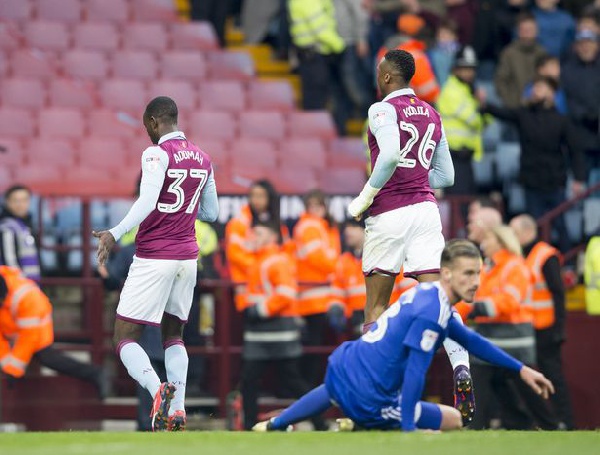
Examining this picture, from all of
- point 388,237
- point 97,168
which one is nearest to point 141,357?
point 388,237

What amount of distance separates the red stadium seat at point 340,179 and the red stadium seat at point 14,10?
424cm

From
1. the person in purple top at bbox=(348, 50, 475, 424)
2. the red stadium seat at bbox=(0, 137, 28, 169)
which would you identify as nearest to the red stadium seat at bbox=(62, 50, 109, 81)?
the red stadium seat at bbox=(0, 137, 28, 169)

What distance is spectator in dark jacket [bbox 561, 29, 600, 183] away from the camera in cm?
1777

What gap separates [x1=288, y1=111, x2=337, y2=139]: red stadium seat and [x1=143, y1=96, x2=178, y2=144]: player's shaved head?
805 centimetres

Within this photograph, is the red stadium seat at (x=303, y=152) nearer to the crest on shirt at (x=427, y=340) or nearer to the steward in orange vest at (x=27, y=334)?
the steward in orange vest at (x=27, y=334)

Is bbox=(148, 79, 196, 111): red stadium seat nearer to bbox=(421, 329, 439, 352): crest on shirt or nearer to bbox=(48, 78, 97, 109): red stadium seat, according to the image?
bbox=(48, 78, 97, 109): red stadium seat

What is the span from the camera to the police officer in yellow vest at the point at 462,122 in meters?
16.8

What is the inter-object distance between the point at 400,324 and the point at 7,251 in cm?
606

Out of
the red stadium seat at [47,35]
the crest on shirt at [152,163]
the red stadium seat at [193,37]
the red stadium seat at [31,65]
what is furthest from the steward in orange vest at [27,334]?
the red stadium seat at [193,37]

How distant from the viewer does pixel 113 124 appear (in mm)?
18062

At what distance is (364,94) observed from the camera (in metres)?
19.0

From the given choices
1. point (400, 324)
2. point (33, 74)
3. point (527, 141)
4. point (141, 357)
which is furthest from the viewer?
point (33, 74)

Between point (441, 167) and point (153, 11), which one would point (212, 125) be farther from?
point (441, 167)

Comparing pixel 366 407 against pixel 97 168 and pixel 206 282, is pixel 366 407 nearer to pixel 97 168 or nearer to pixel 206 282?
pixel 206 282
